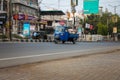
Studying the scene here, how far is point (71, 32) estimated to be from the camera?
4909cm

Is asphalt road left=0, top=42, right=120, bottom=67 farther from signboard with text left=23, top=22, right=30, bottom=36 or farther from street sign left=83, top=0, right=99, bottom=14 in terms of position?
street sign left=83, top=0, right=99, bottom=14

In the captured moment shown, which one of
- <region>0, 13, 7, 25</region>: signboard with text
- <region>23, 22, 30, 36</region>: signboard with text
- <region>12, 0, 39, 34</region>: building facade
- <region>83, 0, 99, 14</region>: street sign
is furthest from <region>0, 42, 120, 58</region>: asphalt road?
<region>12, 0, 39, 34</region>: building facade

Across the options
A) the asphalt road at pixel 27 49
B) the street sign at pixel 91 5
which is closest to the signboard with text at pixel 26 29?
the street sign at pixel 91 5

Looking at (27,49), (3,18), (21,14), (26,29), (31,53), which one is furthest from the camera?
(21,14)

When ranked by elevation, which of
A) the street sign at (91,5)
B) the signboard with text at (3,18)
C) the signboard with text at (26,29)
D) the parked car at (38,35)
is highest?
the street sign at (91,5)

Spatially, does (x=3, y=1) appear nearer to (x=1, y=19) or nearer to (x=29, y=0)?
(x=1, y=19)

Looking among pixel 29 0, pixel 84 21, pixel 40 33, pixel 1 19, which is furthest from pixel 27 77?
pixel 84 21

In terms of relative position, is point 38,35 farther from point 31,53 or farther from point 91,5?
point 31,53

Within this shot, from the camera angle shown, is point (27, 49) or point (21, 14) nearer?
point (27, 49)

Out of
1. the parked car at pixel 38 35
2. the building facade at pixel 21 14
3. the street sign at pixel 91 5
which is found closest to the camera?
the street sign at pixel 91 5

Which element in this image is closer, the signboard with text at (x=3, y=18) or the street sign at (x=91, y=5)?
the street sign at (x=91, y=5)

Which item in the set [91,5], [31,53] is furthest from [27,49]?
[91,5]

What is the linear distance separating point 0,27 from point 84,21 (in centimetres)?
5257

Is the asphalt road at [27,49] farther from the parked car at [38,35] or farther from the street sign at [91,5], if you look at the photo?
the parked car at [38,35]
